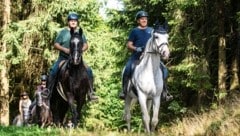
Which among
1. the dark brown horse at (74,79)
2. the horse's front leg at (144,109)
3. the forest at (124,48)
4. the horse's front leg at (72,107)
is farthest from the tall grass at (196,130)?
the forest at (124,48)

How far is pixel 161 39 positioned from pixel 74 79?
230cm

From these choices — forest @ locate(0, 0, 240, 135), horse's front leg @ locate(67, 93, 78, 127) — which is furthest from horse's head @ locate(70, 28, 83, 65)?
forest @ locate(0, 0, 240, 135)

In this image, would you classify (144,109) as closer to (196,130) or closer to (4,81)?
(196,130)

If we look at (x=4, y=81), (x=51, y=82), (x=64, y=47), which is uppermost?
(x=64, y=47)

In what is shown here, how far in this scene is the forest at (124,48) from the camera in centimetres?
2447

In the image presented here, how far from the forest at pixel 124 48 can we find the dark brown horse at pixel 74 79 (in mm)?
10179

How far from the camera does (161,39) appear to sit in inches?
453

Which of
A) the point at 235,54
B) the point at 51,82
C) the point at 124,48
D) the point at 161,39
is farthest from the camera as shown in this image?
the point at 124,48

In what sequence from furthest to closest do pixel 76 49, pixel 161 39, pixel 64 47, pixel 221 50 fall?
pixel 221 50 → pixel 64 47 → pixel 76 49 → pixel 161 39

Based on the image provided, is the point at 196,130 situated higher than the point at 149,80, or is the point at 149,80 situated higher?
the point at 149,80

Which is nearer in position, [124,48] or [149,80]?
[149,80]

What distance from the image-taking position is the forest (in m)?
24.5

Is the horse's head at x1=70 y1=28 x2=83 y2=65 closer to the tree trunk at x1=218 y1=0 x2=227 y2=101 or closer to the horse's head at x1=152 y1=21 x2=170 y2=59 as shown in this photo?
the horse's head at x1=152 y1=21 x2=170 y2=59

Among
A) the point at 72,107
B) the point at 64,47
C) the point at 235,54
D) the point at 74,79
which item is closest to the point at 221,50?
the point at 235,54
